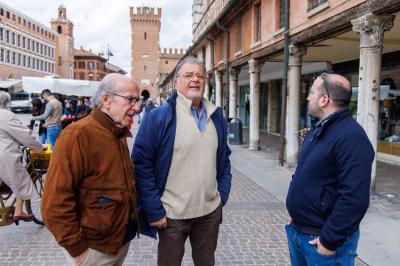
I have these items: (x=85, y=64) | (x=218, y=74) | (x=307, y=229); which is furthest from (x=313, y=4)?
(x=85, y=64)

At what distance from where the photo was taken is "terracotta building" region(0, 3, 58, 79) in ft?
187

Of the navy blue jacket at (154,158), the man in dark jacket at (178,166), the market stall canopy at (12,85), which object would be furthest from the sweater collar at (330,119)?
the market stall canopy at (12,85)

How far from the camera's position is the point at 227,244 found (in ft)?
15.9

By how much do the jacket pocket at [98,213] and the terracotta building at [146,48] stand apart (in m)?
70.8

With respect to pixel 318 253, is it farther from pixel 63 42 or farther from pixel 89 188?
pixel 63 42

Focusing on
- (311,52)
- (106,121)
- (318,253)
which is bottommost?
(318,253)

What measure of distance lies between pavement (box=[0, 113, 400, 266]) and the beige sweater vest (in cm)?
179

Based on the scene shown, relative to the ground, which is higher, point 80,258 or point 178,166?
point 178,166

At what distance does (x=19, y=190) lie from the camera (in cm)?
455

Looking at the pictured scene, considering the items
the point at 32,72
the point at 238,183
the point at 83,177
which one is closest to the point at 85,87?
the point at 238,183

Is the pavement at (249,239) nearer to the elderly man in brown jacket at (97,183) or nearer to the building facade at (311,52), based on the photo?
the building facade at (311,52)

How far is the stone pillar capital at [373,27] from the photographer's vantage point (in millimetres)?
6488

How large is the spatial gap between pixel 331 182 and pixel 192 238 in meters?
1.21

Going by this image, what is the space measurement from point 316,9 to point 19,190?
7.18 metres
